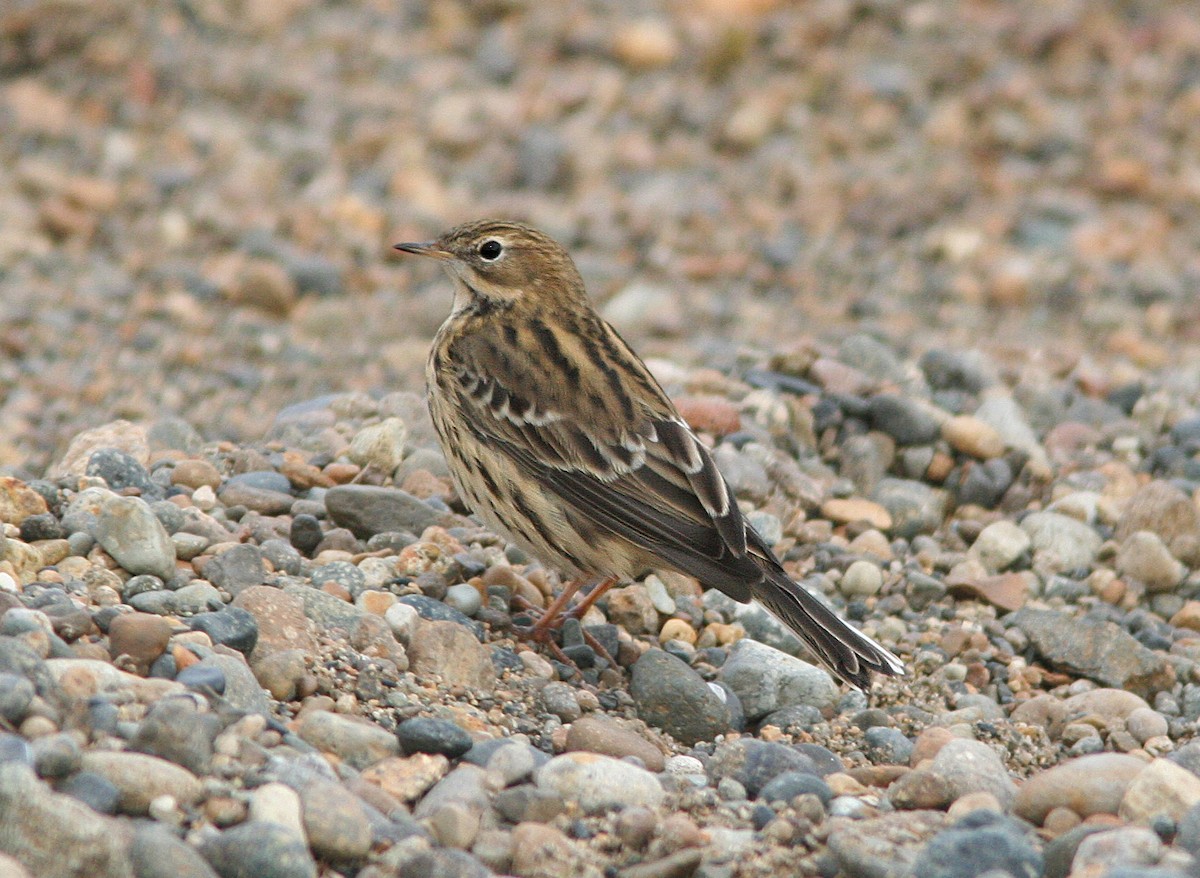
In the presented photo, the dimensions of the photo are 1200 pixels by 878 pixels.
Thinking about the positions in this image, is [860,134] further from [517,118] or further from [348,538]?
[348,538]

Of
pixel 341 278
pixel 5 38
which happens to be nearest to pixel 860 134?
pixel 341 278

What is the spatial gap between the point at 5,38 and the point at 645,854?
40.0ft

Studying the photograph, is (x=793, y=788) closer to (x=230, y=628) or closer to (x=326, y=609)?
(x=326, y=609)

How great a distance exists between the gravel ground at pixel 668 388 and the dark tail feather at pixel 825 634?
0.27 meters

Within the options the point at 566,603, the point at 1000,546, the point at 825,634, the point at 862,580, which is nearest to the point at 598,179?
the point at 1000,546

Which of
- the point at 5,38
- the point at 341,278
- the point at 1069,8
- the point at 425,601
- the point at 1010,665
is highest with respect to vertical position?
the point at 1069,8

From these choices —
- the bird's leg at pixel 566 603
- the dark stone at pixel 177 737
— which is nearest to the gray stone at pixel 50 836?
the dark stone at pixel 177 737

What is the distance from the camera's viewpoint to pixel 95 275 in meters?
12.4

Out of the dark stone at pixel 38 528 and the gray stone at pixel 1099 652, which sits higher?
the gray stone at pixel 1099 652

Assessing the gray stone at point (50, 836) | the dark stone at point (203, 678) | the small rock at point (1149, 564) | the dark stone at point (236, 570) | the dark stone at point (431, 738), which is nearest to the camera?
the gray stone at point (50, 836)

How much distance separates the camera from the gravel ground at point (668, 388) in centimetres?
502

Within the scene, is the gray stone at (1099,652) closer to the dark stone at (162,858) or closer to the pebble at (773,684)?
the pebble at (773,684)

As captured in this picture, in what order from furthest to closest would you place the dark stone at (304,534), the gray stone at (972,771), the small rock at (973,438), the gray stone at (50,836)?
the small rock at (973,438) < the dark stone at (304,534) < the gray stone at (972,771) < the gray stone at (50,836)

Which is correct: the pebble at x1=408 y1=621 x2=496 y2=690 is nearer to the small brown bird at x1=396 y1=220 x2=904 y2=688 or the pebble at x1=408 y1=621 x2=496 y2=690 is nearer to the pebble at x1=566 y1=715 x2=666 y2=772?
the pebble at x1=566 y1=715 x2=666 y2=772
